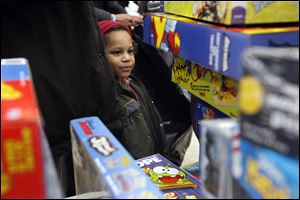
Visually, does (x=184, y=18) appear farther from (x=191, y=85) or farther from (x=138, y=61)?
(x=138, y=61)

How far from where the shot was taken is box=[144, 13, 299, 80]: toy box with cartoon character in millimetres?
601

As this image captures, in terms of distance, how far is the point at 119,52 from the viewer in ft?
4.50

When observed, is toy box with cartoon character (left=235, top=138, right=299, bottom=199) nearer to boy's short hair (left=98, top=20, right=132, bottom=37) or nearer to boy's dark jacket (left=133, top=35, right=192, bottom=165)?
boy's short hair (left=98, top=20, right=132, bottom=37)

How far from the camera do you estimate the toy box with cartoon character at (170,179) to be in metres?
0.79

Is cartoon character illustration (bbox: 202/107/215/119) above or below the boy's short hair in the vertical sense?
below

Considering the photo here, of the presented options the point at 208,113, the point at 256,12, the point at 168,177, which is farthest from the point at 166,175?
the point at 256,12

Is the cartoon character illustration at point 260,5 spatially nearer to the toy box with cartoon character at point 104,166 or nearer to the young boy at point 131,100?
the toy box with cartoon character at point 104,166

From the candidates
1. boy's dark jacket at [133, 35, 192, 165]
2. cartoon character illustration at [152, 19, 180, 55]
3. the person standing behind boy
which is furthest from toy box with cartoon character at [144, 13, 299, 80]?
boy's dark jacket at [133, 35, 192, 165]

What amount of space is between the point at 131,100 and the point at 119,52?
197mm

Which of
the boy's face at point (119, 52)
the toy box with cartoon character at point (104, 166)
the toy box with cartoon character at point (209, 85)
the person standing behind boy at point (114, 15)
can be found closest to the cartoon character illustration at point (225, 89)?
the toy box with cartoon character at point (209, 85)

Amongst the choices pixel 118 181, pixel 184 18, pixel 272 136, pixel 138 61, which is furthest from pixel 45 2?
pixel 138 61

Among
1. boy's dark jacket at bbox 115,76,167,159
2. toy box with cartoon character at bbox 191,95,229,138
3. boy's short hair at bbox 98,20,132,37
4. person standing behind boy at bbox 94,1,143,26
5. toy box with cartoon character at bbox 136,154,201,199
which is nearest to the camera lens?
toy box with cartoon character at bbox 136,154,201,199

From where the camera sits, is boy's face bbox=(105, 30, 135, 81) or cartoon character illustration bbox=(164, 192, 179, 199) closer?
cartoon character illustration bbox=(164, 192, 179, 199)

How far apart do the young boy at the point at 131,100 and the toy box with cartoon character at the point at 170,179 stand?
22 cm
